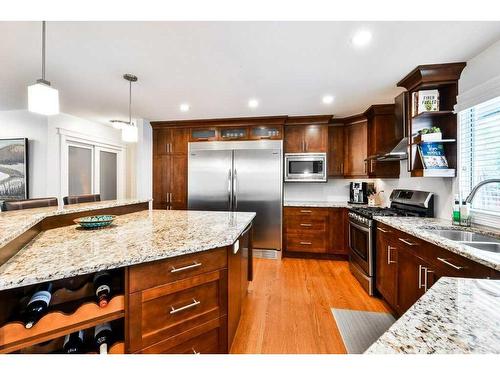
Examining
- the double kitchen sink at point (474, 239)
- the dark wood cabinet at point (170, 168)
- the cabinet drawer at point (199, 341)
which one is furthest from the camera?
the dark wood cabinet at point (170, 168)

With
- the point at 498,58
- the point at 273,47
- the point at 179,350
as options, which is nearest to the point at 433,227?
the point at 498,58

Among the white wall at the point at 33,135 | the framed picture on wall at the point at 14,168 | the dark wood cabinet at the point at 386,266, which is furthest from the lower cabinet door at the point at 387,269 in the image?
the framed picture on wall at the point at 14,168

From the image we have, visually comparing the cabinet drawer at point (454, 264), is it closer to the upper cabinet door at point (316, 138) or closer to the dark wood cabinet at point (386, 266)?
the dark wood cabinet at point (386, 266)

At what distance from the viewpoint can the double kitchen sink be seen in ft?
4.89

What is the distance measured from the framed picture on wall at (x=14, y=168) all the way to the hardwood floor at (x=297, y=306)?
405 cm

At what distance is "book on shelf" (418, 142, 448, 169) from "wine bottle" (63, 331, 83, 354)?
2.89 metres

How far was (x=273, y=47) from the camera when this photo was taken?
1.75 metres

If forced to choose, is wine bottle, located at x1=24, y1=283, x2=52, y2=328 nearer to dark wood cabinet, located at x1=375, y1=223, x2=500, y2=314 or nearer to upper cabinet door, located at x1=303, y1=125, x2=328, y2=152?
dark wood cabinet, located at x1=375, y1=223, x2=500, y2=314

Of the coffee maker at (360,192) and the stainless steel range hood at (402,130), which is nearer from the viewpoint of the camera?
the stainless steel range hood at (402,130)

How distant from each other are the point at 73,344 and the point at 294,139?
3.52 metres

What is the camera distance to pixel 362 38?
1623mm

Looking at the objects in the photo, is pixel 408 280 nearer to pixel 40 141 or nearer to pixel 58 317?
pixel 58 317

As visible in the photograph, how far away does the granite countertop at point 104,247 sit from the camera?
2.90 feet

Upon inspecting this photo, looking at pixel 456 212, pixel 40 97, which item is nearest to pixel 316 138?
pixel 456 212
